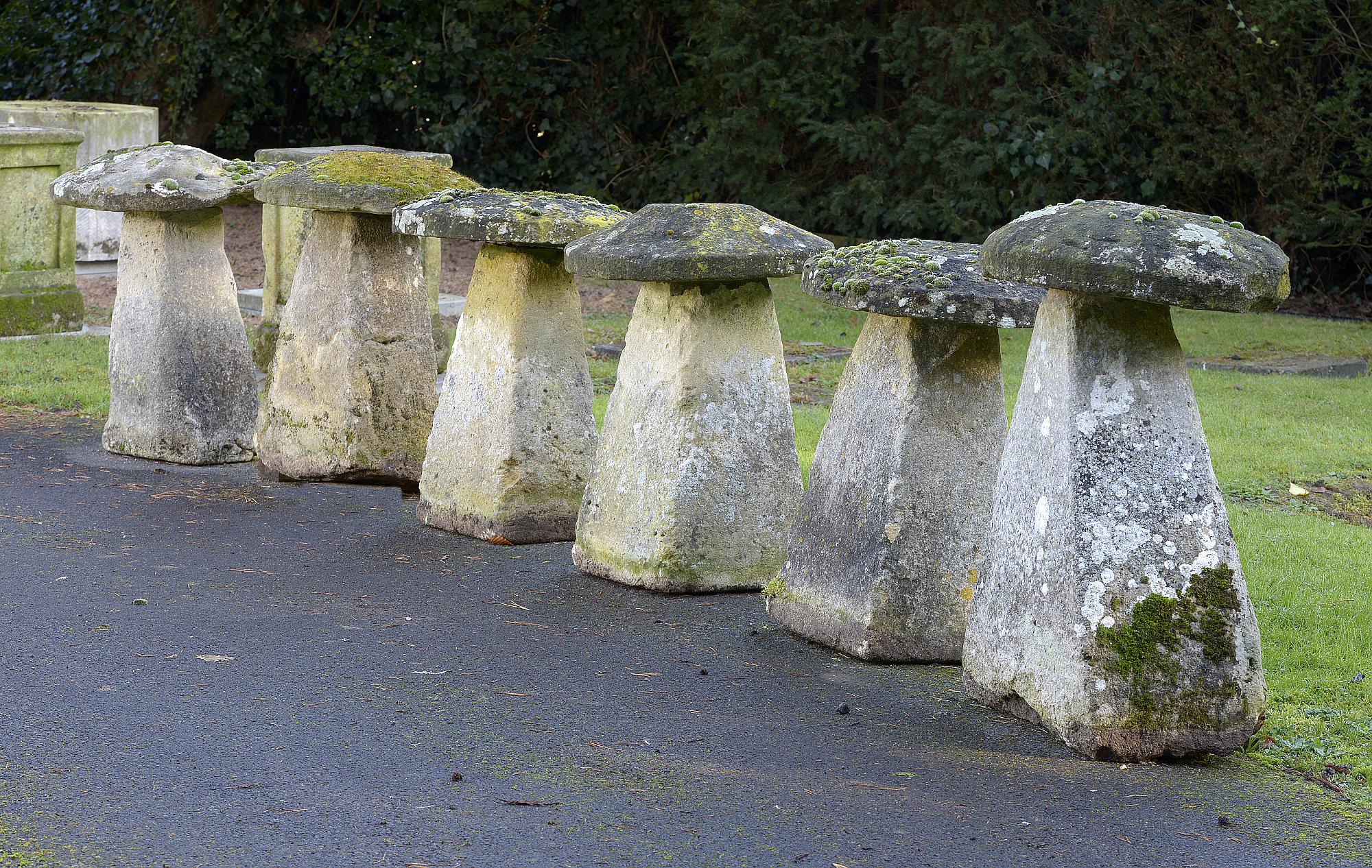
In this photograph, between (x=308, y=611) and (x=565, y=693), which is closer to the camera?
(x=565, y=693)

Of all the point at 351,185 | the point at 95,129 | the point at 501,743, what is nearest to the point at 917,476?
the point at 501,743

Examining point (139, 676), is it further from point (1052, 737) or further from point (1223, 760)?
point (1223, 760)

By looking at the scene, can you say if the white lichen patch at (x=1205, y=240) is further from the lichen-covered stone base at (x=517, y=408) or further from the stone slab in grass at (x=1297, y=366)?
the stone slab in grass at (x=1297, y=366)

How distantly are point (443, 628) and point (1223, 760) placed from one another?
2.49 metres

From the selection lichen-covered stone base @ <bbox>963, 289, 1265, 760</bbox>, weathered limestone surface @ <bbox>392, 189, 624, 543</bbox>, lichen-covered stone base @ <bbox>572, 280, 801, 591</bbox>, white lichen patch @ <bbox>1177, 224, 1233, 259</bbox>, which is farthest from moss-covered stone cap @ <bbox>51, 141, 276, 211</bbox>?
white lichen patch @ <bbox>1177, 224, 1233, 259</bbox>

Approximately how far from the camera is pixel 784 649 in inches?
197

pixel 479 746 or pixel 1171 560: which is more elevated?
pixel 1171 560

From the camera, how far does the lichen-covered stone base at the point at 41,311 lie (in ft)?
35.6

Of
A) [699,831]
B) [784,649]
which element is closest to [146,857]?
[699,831]

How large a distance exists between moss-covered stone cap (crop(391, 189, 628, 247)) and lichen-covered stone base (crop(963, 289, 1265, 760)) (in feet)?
7.80

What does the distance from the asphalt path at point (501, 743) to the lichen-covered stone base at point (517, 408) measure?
17.3 inches

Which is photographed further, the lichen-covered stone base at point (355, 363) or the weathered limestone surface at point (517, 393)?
the lichen-covered stone base at point (355, 363)

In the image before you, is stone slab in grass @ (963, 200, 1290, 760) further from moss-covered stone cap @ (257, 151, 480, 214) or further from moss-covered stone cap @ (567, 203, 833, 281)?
moss-covered stone cap @ (257, 151, 480, 214)

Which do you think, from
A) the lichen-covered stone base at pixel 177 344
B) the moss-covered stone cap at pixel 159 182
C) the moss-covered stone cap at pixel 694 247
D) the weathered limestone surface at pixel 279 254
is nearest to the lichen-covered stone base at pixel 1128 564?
the moss-covered stone cap at pixel 694 247
